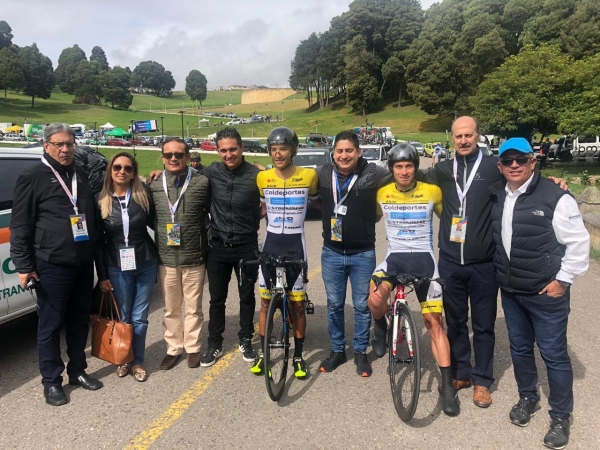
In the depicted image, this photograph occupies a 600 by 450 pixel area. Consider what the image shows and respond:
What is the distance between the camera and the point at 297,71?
93438 millimetres

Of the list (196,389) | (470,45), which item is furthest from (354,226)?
(470,45)

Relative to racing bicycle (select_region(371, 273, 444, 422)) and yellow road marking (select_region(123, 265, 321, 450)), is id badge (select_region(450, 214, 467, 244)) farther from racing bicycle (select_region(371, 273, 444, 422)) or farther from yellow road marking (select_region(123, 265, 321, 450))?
yellow road marking (select_region(123, 265, 321, 450))

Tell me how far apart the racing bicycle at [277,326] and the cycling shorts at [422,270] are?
746 millimetres

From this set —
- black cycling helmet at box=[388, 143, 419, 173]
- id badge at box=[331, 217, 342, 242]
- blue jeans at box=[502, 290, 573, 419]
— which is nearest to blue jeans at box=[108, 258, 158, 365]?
id badge at box=[331, 217, 342, 242]

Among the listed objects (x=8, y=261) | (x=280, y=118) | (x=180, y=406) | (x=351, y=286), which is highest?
(x=280, y=118)

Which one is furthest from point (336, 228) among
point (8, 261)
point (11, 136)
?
point (11, 136)

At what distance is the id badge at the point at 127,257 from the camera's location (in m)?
4.07

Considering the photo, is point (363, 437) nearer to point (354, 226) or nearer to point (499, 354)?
point (354, 226)

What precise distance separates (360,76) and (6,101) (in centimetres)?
7189

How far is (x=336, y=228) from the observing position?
411 centimetres

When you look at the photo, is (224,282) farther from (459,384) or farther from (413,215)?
(459,384)

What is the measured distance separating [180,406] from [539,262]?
295cm

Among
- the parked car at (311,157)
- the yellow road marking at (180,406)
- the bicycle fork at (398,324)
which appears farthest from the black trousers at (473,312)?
the parked car at (311,157)

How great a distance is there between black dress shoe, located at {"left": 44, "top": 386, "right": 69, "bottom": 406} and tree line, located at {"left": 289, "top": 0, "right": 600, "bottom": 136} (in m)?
26.6
